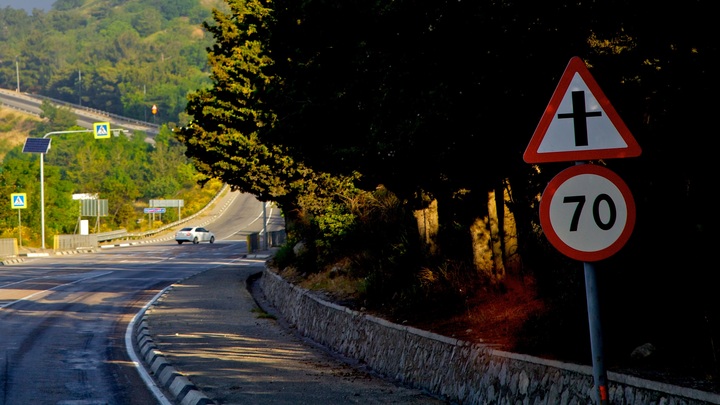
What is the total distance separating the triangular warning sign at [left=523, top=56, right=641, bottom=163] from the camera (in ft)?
19.2

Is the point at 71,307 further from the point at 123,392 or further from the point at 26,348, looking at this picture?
the point at 123,392

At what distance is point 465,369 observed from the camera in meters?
11.7

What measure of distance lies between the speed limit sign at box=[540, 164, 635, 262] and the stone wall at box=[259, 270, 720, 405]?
2.38m

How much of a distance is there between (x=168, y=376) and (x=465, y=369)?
4.70 m

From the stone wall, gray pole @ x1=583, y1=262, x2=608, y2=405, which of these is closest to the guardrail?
the stone wall

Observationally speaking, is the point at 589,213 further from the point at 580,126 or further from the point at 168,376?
the point at 168,376

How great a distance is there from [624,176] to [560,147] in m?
3.69

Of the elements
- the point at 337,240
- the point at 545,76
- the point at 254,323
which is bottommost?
the point at 254,323

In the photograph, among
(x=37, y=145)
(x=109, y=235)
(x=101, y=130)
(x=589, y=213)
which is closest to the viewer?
(x=589, y=213)

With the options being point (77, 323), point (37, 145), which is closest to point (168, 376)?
point (77, 323)

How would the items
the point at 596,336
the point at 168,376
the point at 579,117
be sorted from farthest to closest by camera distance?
the point at 168,376 < the point at 579,117 < the point at 596,336

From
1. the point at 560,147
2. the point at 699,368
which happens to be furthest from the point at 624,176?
the point at 560,147

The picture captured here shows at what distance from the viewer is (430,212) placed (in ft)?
55.5

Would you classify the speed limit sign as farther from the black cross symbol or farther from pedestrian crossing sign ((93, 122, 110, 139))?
pedestrian crossing sign ((93, 122, 110, 139))
